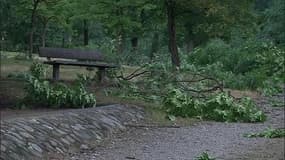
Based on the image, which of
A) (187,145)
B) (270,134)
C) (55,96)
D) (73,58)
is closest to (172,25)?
(73,58)

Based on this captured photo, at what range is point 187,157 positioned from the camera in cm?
884

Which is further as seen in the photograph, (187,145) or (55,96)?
(55,96)

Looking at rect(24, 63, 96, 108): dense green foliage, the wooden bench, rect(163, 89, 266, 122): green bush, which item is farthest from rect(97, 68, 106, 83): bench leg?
rect(24, 63, 96, 108): dense green foliage

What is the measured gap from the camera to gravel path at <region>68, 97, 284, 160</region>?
349 inches

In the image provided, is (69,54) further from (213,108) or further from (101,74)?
(213,108)

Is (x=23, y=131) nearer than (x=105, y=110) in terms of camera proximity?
Yes

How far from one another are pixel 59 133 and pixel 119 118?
2685 mm

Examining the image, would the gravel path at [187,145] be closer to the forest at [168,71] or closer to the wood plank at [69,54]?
the forest at [168,71]

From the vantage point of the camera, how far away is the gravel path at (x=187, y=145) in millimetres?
8875

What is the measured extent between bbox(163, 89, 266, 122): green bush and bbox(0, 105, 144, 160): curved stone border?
173 cm

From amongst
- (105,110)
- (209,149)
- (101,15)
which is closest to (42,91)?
(105,110)

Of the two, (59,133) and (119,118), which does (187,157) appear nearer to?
(59,133)

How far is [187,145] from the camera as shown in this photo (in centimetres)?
1003

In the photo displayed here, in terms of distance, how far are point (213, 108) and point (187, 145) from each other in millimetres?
3956
